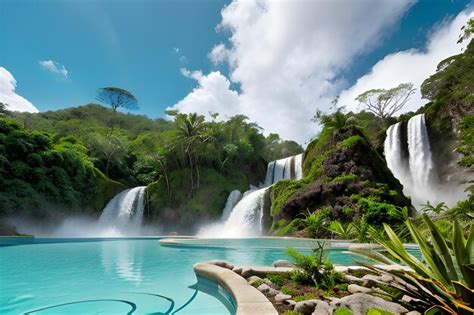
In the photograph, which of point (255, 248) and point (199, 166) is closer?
point (255, 248)

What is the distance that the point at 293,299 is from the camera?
3264 mm

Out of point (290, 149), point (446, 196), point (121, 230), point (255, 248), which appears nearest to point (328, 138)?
point (446, 196)

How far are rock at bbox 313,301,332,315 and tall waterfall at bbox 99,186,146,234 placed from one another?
85.1 feet

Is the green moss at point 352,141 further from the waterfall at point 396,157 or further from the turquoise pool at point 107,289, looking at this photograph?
the turquoise pool at point 107,289

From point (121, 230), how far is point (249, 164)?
1467 cm

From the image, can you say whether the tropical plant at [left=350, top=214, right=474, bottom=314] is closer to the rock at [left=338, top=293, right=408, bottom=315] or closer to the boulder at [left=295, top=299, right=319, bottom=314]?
the rock at [left=338, top=293, right=408, bottom=315]

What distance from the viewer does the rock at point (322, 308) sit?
2.73 m

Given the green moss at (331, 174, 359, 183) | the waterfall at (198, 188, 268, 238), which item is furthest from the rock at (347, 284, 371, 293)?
the waterfall at (198, 188, 268, 238)

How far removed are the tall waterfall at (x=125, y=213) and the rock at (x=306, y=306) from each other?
25861 mm

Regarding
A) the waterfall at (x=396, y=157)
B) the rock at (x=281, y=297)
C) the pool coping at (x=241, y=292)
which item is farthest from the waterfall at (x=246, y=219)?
the rock at (x=281, y=297)

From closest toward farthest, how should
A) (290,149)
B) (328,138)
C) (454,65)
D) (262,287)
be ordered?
(262,287), (328,138), (454,65), (290,149)

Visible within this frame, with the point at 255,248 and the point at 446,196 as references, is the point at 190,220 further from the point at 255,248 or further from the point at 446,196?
the point at 446,196

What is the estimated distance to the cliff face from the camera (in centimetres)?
1460

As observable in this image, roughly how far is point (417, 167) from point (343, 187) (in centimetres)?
1096
